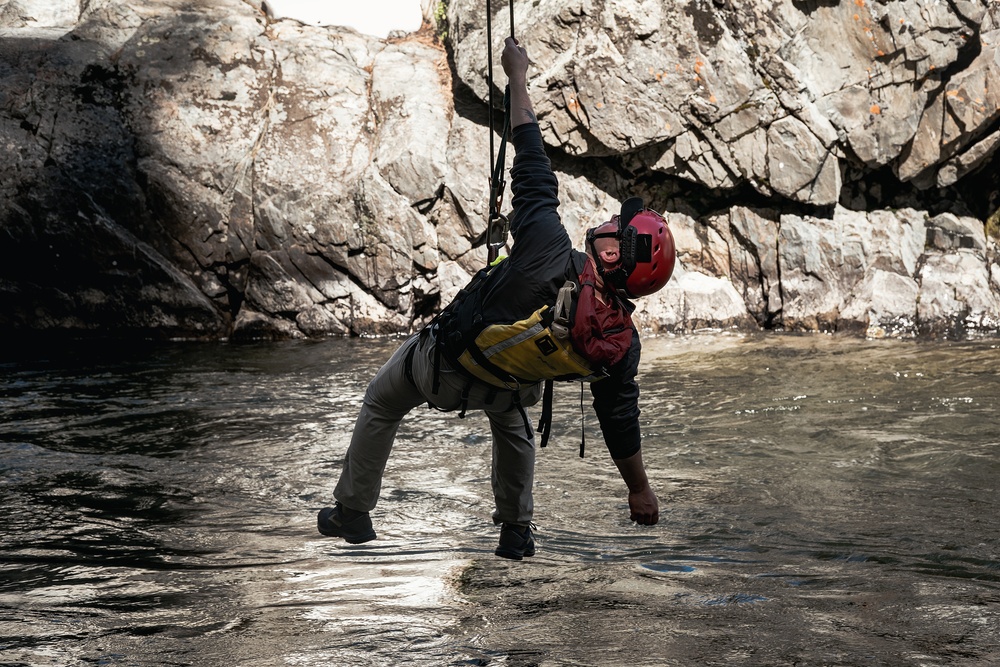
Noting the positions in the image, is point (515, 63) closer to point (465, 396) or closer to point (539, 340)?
point (539, 340)

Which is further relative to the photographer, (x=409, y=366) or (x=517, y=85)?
(x=409, y=366)

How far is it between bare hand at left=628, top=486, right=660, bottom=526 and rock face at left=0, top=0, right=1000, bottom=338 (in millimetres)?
8771

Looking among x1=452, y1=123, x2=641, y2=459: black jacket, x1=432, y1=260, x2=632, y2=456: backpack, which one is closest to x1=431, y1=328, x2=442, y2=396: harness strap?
x1=432, y1=260, x2=632, y2=456: backpack

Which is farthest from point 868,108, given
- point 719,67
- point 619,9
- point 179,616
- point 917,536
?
point 179,616

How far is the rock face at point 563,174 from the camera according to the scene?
12.4m

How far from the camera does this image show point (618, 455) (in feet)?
13.1

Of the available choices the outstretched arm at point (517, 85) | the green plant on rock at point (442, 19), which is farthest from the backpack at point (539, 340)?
the green plant on rock at point (442, 19)

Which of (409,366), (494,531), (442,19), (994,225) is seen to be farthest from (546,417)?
(442,19)

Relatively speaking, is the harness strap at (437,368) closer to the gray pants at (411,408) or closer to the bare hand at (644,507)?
the gray pants at (411,408)

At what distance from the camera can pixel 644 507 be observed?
13.3 feet

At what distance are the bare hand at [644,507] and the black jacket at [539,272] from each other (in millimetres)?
215

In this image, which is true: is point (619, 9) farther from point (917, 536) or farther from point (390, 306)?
point (917, 536)

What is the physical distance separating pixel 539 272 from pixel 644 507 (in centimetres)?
116

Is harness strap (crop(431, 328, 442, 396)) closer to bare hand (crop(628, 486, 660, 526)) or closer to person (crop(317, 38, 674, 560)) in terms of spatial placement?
person (crop(317, 38, 674, 560))
